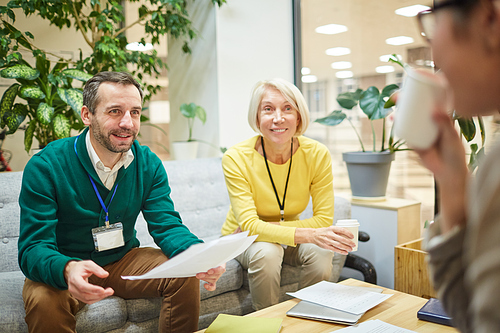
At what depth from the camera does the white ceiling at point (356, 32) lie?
2990mm

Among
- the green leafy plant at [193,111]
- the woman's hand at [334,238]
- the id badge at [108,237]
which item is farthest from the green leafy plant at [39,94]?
the woman's hand at [334,238]

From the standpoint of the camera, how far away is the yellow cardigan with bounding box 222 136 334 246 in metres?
2.07

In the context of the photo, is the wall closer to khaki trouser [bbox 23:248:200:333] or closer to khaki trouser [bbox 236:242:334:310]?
khaki trouser [bbox 236:242:334:310]

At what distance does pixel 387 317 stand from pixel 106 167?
3.85ft

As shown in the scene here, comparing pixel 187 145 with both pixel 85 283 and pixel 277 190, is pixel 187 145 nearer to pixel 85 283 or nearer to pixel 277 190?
pixel 277 190

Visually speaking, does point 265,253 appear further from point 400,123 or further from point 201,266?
point 400,123

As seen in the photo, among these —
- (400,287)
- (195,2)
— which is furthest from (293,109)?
(195,2)

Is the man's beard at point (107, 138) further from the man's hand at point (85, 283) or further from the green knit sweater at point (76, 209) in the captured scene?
the man's hand at point (85, 283)

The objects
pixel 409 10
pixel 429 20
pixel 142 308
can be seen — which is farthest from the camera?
pixel 409 10

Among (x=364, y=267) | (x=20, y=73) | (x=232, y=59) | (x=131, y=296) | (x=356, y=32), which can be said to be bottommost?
(x=364, y=267)

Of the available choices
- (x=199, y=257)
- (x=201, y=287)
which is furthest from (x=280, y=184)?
(x=199, y=257)

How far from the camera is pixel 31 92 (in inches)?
96.3

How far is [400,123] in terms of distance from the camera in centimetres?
62

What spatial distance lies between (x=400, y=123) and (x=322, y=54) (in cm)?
314
